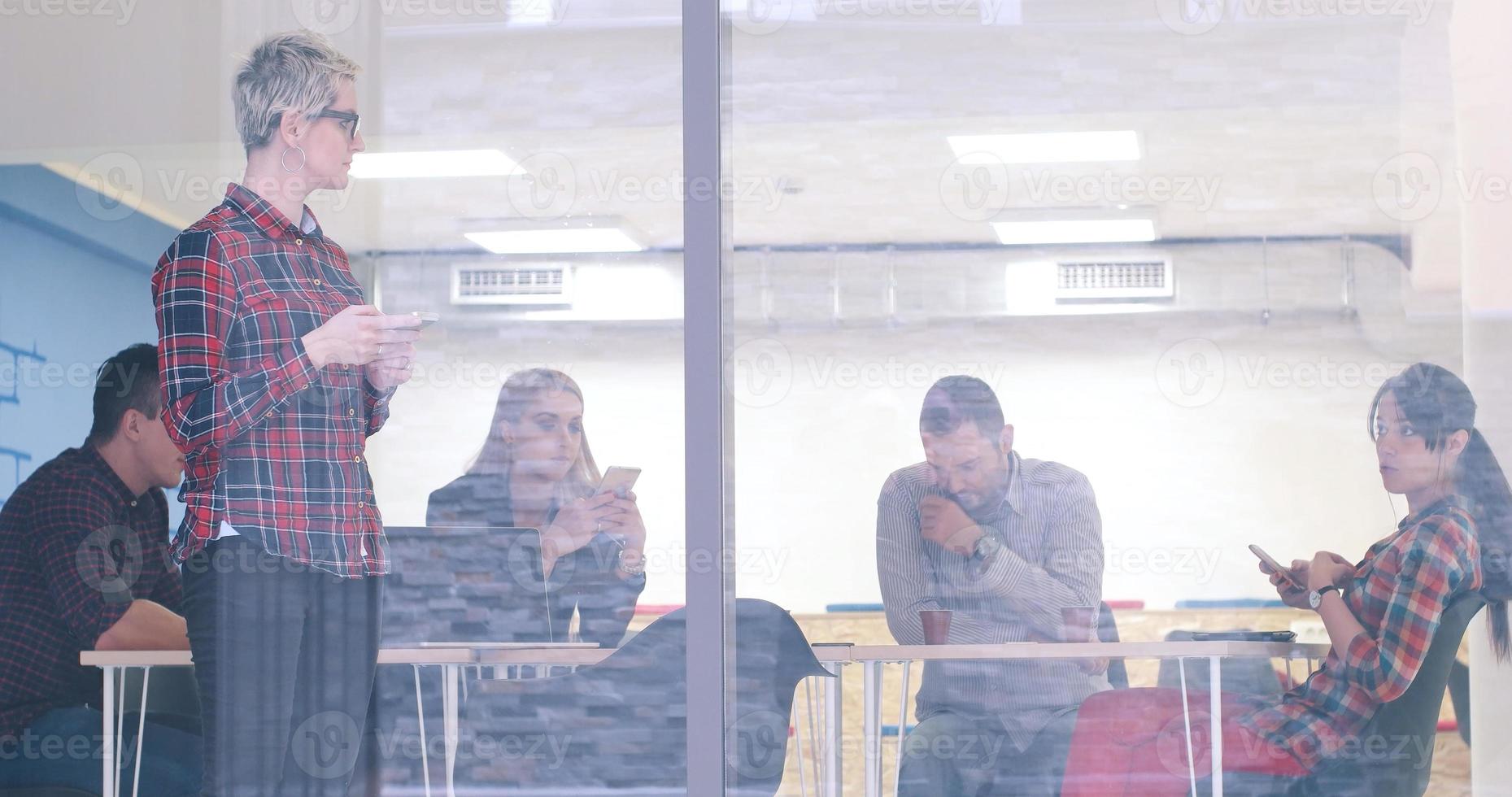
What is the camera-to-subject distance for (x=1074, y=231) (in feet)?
9.62

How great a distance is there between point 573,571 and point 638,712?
35 centimetres

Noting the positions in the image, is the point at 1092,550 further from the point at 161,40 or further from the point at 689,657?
the point at 161,40

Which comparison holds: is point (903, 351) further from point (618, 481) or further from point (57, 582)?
point (57, 582)

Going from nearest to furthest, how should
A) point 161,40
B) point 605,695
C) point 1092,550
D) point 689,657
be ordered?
1. point 689,657
2. point 605,695
3. point 1092,550
4. point 161,40

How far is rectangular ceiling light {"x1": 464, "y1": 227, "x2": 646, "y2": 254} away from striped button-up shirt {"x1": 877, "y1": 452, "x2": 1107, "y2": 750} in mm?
862

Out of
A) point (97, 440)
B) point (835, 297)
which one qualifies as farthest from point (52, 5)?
point (835, 297)

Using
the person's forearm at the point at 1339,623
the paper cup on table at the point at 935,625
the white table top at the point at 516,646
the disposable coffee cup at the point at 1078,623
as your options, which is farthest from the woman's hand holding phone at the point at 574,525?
the person's forearm at the point at 1339,623

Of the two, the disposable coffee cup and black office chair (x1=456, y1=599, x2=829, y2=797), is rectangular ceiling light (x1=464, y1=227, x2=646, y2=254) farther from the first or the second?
the disposable coffee cup

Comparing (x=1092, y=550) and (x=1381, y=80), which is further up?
(x=1381, y=80)

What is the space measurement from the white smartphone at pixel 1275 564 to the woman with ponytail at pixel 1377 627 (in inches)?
6.6

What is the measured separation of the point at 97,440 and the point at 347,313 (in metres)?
0.91

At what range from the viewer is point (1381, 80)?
9.72ft

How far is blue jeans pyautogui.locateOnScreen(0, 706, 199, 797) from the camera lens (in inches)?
111

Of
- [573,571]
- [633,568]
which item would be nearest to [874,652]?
[633,568]
